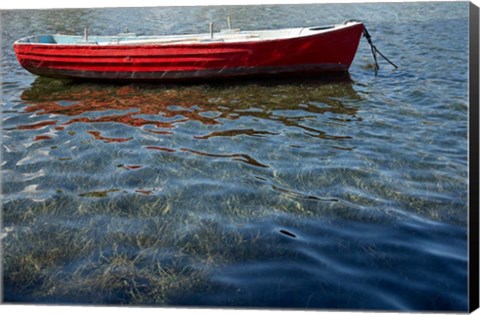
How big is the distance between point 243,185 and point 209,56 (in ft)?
17.0

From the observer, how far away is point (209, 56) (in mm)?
11227

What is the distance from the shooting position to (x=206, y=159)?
7738 mm

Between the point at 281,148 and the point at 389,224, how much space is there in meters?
2.74

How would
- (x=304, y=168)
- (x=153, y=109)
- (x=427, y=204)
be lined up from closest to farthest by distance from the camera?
(x=427, y=204), (x=304, y=168), (x=153, y=109)

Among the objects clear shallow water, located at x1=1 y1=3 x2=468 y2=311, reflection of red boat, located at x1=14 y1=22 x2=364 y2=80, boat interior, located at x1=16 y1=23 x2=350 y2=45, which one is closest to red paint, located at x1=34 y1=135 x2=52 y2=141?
clear shallow water, located at x1=1 y1=3 x2=468 y2=311

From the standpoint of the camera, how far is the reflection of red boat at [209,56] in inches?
436

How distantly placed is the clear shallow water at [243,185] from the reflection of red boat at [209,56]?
35cm

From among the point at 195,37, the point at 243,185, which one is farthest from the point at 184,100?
the point at 243,185

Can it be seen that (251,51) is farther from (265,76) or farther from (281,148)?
(281,148)

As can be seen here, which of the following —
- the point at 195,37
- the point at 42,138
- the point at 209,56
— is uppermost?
the point at 195,37

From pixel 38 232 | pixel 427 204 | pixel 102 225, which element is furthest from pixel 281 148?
pixel 38 232

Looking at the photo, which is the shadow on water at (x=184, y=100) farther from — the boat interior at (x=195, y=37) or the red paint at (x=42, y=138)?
the boat interior at (x=195, y=37)

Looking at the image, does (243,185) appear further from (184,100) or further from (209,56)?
(209,56)

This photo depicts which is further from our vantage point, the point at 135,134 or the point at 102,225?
the point at 135,134
